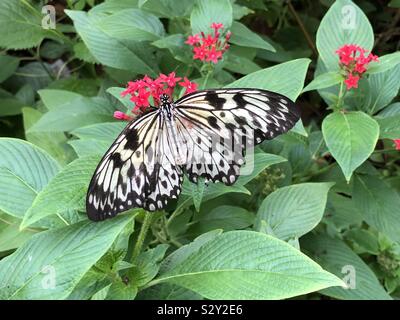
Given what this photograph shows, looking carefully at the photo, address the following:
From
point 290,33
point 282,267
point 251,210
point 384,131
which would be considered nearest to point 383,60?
point 384,131

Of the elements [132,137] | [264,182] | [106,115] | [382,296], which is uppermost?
[132,137]

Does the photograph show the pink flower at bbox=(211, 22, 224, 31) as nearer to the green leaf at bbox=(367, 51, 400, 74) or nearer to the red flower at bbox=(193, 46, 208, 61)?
the red flower at bbox=(193, 46, 208, 61)

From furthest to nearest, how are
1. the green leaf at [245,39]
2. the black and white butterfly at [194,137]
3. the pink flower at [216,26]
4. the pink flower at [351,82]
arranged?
1. the green leaf at [245,39]
2. the pink flower at [216,26]
3. the pink flower at [351,82]
4. the black and white butterfly at [194,137]

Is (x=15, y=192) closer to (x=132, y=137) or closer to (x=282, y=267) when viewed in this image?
(x=132, y=137)

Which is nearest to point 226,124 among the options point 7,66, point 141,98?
point 141,98

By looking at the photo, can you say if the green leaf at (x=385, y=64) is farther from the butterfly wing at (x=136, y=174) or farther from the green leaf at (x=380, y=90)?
the butterfly wing at (x=136, y=174)

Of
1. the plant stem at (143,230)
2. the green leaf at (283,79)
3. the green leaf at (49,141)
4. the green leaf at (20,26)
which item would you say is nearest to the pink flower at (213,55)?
the green leaf at (283,79)

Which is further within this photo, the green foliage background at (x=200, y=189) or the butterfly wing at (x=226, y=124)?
the butterfly wing at (x=226, y=124)

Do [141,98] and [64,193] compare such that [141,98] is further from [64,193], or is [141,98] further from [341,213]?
[341,213]
